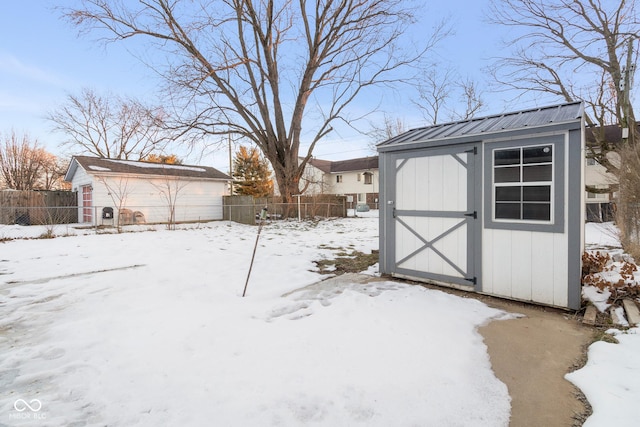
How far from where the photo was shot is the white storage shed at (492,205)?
11.6 ft

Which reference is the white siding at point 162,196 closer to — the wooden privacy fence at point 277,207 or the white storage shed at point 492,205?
the wooden privacy fence at point 277,207

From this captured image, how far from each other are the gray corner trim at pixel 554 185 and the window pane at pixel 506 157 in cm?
6

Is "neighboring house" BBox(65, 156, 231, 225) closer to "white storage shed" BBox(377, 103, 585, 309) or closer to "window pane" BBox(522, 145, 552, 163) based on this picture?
"white storage shed" BBox(377, 103, 585, 309)

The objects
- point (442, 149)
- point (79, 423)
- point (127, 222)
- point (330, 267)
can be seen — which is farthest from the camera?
point (127, 222)

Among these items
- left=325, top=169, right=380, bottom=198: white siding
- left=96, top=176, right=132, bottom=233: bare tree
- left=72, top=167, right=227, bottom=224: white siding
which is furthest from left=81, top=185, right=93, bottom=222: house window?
left=325, top=169, right=380, bottom=198: white siding

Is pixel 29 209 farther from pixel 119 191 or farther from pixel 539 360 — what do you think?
pixel 539 360

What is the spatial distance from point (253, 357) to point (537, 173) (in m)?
3.92

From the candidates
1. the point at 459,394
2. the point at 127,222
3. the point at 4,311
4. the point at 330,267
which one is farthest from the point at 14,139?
the point at 459,394

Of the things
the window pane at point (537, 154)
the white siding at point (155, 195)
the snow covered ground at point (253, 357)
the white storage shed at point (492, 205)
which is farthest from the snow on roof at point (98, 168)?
the window pane at point (537, 154)

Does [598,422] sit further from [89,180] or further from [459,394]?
[89,180]

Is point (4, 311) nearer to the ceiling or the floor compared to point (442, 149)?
nearer to the floor

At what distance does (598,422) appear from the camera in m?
1.76

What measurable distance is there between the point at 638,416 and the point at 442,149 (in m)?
3.48

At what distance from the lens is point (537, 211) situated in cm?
375
